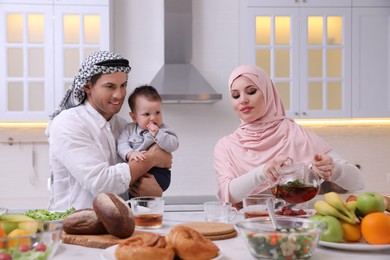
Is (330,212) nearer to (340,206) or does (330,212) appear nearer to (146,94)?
(340,206)

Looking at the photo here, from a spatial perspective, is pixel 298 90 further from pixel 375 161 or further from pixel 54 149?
pixel 54 149

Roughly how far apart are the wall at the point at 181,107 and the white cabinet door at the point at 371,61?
1.04m

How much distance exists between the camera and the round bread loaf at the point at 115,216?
4.99ft

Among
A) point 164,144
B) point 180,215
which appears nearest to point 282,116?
point 164,144

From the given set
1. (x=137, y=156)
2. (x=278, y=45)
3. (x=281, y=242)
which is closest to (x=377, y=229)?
(x=281, y=242)

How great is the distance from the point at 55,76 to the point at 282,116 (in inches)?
82.7

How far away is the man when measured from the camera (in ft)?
7.56

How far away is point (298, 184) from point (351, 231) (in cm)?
32

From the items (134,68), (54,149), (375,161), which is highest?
(134,68)

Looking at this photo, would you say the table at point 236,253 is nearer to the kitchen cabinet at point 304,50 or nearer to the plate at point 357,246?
the plate at point 357,246

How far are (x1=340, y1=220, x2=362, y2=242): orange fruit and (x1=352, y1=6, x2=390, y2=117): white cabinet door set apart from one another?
10.5 feet

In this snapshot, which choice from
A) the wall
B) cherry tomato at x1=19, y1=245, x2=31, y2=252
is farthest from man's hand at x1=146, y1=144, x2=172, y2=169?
the wall

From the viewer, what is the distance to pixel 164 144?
266 cm

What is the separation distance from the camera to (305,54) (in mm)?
4516
